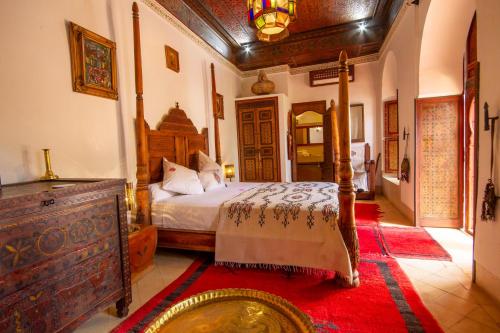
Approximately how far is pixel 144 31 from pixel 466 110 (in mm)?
3974

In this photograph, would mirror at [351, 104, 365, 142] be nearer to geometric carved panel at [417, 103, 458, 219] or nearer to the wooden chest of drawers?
geometric carved panel at [417, 103, 458, 219]

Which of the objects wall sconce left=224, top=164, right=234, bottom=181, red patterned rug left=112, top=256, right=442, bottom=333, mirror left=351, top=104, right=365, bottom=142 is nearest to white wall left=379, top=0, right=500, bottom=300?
red patterned rug left=112, top=256, right=442, bottom=333

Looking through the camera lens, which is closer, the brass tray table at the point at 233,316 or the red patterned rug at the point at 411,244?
the brass tray table at the point at 233,316

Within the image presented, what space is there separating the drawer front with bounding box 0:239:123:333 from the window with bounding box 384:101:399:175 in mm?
5178

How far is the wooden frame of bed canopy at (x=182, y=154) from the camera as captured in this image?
196cm

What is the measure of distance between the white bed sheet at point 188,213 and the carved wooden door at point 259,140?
2.81m

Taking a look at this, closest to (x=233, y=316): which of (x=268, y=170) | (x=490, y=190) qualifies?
(x=490, y=190)

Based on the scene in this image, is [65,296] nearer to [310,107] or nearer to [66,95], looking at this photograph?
[66,95]

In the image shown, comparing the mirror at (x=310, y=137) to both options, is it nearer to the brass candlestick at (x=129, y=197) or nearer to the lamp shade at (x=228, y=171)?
the lamp shade at (x=228, y=171)

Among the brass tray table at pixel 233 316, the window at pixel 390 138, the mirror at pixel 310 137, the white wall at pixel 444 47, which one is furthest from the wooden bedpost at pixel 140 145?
the window at pixel 390 138

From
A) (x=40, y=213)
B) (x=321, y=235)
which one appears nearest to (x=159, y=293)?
(x=40, y=213)

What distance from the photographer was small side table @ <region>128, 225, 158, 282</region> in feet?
6.82

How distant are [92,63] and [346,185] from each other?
250 cm

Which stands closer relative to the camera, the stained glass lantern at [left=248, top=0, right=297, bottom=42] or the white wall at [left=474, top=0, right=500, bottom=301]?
the white wall at [left=474, top=0, right=500, bottom=301]
